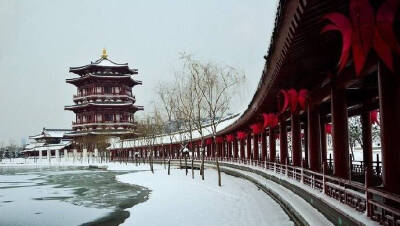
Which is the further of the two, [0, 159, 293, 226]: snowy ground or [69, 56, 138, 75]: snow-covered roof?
[69, 56, 138, 75]: snow-covered roof

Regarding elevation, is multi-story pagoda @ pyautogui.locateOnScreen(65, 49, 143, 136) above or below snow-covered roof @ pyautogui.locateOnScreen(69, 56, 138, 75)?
below

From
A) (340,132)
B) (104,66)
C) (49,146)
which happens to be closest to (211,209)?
(340,132)

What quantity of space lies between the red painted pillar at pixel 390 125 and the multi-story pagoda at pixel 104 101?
69158 millimetres

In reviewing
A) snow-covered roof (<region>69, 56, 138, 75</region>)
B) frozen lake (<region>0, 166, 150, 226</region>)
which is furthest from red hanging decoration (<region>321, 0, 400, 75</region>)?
snow-covered roof (<region>69, 56, 138, 75</region>)

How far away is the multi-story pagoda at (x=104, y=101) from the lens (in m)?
76.1

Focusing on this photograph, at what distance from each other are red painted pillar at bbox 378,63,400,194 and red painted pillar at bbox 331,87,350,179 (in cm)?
295

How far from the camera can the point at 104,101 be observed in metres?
77.3

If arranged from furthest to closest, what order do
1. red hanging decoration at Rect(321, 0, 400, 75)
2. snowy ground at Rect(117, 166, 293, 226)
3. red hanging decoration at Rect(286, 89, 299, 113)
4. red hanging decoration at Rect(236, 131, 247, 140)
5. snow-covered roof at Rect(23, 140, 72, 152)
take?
snow-covered roof at Rect(23, 140, 72, 152) < red hanging decoration at Rect(236, 131, 247, 140) < red hanging decoration at Rect(286, 89, 299, 113) < snowy ground at Rect(117, 166, 293, 226) < red hanging decoration at Rect(321, 0, 400, 75)

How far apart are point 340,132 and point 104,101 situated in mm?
70310

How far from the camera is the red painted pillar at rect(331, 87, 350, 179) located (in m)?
10.3

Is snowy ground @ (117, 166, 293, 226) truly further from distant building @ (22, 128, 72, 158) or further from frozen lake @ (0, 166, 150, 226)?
distant building @ (22, 128, 72, 158)

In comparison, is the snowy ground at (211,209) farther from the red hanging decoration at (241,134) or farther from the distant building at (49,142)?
the distant building at (49,142)

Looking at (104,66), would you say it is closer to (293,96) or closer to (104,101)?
(104,101)

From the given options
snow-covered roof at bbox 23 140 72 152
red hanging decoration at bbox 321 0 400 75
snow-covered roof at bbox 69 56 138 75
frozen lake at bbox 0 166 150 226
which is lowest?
frozen lake at bbox 0 166 150 226
